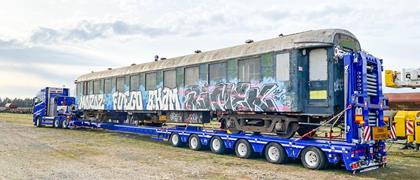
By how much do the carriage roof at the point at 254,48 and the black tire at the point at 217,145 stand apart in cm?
307

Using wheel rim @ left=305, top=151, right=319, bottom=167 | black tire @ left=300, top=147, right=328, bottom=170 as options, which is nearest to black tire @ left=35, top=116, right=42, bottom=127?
black tire @ left=300, top=147, right=328, bottom=170

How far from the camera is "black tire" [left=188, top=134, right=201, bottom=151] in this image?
631 inches

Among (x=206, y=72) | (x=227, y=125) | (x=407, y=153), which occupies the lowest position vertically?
(x=407, y=153)

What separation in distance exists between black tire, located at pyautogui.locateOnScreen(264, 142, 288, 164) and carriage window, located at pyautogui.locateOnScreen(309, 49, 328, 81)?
7.82 ft

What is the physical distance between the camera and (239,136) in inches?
555

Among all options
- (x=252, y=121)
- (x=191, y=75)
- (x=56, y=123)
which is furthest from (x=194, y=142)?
(x=56, y=123)

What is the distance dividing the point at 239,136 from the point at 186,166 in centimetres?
285

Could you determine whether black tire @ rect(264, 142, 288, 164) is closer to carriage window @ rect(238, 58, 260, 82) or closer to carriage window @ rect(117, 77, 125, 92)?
carriage window @ rect(238, 58, 260, 82)

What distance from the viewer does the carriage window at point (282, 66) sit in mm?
12515

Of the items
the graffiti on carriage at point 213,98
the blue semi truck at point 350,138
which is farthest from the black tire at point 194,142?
the blue semi truck at point 350,138

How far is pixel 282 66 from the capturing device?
1272 centimetres

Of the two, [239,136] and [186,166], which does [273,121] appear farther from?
[186,166]

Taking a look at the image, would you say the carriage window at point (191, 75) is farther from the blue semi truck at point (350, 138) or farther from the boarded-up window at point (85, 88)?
the boarded-up window at point (85, 88)

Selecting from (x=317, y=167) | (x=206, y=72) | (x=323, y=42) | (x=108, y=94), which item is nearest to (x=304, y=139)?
(x=317, y=167)
